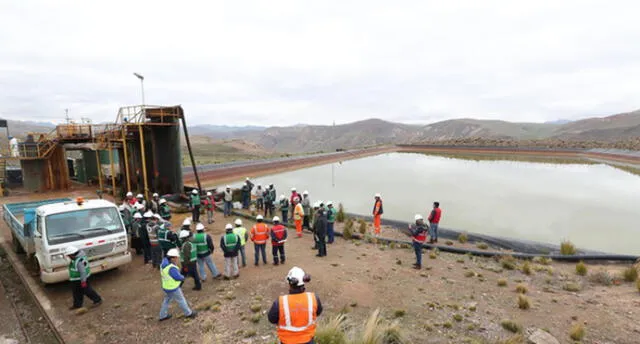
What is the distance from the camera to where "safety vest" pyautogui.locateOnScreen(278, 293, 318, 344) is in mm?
3839

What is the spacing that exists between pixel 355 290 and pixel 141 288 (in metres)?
5.12

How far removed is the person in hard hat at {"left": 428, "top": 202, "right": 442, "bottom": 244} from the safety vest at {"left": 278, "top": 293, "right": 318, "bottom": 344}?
8384 millimetres

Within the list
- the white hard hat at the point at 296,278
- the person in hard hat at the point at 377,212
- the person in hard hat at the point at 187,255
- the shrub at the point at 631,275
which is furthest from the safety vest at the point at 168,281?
the shrub at the point at 631,275

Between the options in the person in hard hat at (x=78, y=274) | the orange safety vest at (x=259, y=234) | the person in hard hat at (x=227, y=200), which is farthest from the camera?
the person in hard hat at (x=227, y=200)

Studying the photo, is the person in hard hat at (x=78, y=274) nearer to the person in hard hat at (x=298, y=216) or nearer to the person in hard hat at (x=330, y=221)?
the person in hard hat at (x=298, y=216)

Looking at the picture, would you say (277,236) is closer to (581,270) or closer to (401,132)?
(581,270)

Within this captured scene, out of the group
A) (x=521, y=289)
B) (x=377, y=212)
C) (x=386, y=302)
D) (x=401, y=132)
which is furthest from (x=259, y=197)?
(x=401, y=132)

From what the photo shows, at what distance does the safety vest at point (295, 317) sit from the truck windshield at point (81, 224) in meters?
6.24

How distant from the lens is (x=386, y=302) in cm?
690

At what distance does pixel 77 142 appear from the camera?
1981 centimetres

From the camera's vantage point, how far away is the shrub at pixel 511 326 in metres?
5.67

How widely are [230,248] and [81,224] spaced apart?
12.2 feet

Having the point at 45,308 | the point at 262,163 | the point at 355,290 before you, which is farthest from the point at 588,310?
the point at 262,163

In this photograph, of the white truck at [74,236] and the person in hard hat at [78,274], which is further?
the white truck at [74,236]
